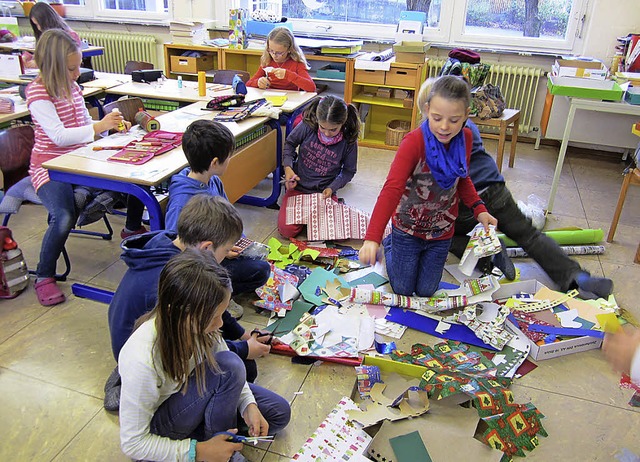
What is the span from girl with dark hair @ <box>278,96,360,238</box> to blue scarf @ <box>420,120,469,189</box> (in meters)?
1.04

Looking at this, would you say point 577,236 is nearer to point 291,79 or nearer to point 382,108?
point 291,79

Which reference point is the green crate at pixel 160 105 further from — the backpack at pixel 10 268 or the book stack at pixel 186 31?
the book stack at pixel 186 31

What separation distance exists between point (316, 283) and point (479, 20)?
3894 mm

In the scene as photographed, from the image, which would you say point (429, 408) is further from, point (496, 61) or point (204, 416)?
point (496, 61)

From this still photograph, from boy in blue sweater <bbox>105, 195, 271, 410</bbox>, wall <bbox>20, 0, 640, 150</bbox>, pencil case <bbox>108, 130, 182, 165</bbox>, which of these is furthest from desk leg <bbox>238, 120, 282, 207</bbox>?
wall <bbox>20, 0, 640, 150</bbox>

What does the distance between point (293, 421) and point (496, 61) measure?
177 inches

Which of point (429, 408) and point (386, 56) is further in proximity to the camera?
point (386, 56)

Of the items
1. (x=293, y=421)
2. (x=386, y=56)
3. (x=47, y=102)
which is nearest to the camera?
(x=293, y=421)

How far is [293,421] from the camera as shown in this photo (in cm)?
195

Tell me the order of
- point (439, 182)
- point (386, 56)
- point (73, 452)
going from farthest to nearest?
point (386, 56)
point (439, 182)
point (73, 452)

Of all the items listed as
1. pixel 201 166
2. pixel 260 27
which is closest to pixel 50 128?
pixel 201 166

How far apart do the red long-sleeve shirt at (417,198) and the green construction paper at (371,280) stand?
1.17 ft

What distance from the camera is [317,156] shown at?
3.42 meters

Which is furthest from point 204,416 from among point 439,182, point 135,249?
point 439,182
